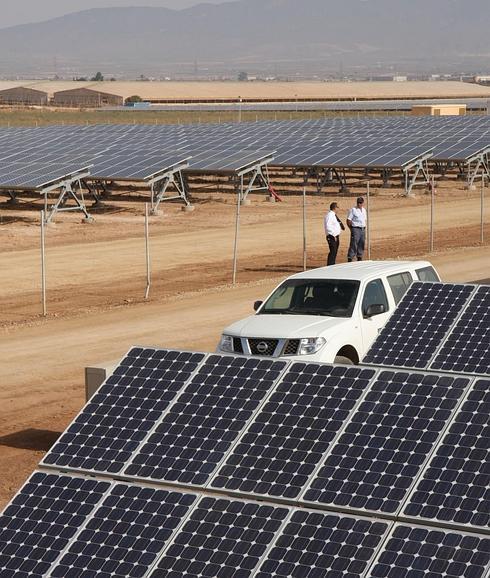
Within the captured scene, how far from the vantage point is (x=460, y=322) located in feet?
39.7

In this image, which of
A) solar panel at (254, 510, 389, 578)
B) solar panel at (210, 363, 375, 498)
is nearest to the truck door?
solar panel at (210, 363, 375, 498)

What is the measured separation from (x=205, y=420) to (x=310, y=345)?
25.8ft

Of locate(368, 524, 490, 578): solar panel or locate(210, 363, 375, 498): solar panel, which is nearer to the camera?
locate(368, 524, 490, 578): solar panel

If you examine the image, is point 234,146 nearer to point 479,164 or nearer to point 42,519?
point 479,164

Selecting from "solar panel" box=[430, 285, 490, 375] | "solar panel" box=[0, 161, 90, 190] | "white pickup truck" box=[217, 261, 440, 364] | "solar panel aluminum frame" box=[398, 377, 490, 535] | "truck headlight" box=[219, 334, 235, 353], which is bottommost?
"solar panel" box=[0, 161, 90, 190]

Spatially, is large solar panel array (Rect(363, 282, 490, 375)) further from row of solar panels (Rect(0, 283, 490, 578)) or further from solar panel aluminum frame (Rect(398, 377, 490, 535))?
solar panel aluminum frame (Rect(398, 377, 490, 535))

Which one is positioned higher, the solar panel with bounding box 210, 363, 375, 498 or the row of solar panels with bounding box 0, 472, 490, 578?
the solar panel with bounding box 210, 363, 375, 498

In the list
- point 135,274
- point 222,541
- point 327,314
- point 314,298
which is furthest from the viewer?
point 135,274

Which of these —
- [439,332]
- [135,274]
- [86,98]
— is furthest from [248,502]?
[86,98]

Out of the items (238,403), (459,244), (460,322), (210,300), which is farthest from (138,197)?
(238,403)

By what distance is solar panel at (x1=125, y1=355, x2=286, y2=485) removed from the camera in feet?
21.4

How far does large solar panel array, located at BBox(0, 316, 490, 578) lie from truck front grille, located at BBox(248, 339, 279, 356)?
744 centimetres

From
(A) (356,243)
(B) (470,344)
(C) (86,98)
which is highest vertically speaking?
(B) (470,344)

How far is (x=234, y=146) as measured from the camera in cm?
5225
